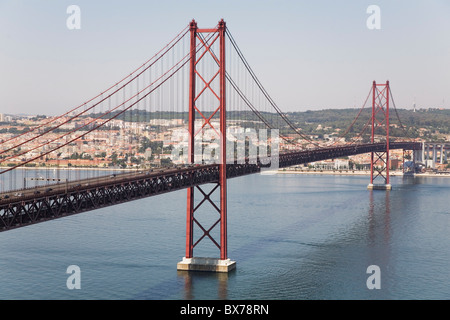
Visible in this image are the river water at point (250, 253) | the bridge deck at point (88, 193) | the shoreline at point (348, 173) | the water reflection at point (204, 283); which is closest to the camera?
the bridge deck at point (88, 193)

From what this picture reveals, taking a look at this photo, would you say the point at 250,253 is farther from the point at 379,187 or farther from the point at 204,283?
the point at 379,187

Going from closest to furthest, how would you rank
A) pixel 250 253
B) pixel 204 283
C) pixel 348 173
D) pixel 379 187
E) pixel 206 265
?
1. pixel 204 283
2. pixel 206 265
3. pixel 250 253
4. pixel 379 187
5. pixel 348 173

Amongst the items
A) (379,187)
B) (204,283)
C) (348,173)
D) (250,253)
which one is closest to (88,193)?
(204,283)

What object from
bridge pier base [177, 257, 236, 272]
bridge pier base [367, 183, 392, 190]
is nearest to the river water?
bridge pier base [177, 257, 236, 272]

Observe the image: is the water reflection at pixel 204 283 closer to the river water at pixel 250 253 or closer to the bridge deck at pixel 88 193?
the river water at pixel 250 253

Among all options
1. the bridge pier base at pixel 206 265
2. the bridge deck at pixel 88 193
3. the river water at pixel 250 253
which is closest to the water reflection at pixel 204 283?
the river water at pixel 250 253
